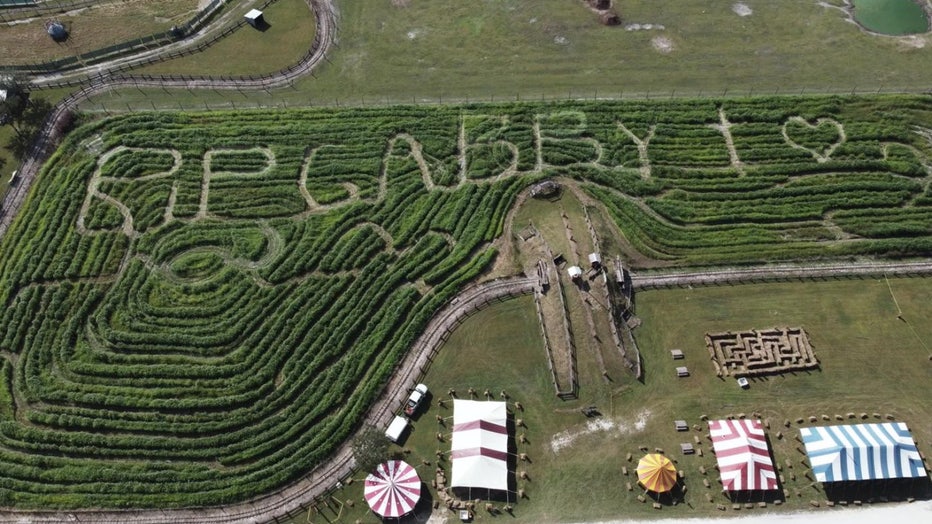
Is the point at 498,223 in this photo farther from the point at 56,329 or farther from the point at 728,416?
the point at 56,329

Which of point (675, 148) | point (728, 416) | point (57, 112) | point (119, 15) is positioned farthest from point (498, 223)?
point (119, 15)

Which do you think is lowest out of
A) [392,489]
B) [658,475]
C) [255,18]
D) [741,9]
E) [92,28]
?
[392,489]

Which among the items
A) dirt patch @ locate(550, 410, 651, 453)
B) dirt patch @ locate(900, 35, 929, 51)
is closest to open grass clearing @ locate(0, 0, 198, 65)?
dirt patch @ locate(550, 410, 651, 453)

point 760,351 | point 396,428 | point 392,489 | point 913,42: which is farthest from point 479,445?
point 913,42

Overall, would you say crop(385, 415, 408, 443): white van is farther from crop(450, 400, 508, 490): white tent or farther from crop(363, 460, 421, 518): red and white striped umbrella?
crop(450, 400, 508, 490): white tent

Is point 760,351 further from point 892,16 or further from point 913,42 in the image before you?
point 892,16

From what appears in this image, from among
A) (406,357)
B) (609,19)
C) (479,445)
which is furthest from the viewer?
(609,19)
